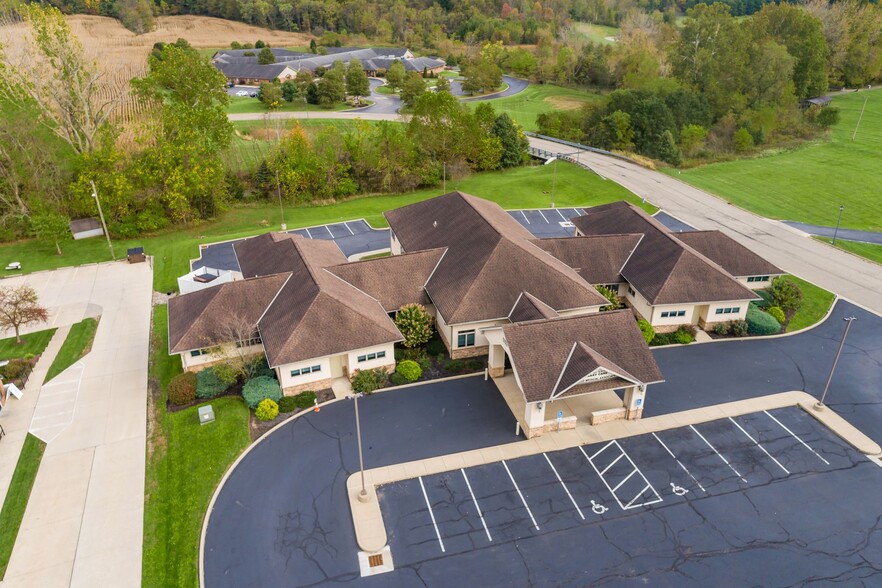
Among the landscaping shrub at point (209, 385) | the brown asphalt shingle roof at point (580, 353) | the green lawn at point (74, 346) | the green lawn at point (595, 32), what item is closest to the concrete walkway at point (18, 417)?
the green lawn at point (74, 346)

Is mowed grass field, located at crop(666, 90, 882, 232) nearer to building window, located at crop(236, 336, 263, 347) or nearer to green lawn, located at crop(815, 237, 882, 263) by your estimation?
green lawn, located at crop(815, 237, 882, 263)

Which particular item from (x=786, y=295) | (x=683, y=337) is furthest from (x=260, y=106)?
(x=786, y=295)

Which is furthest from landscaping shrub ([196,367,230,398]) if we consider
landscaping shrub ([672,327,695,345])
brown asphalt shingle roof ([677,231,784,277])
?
brown asphalt shingle roof ([677,231,784,277])

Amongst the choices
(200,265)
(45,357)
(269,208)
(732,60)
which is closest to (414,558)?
(45,357)

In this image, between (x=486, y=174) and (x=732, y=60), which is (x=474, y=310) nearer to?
(x=486, y=174)

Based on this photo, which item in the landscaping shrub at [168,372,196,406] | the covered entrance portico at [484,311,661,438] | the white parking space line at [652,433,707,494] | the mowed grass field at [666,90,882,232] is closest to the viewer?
the white parking space line at [652,433,707,494]

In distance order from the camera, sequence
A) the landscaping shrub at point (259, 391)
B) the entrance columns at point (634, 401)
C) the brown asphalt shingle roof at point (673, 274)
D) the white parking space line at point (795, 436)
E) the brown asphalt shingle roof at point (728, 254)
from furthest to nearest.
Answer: the brown asphalt shingle roof at point (728, 254) < the brown asphalt shingle roof at point (673, 274) < the landscaping shrub at point (259, 391) < the entrance columns at point (634, 401) < the white parking space line at point (795, 436)

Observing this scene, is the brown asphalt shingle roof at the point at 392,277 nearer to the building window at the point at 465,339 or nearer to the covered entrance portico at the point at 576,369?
the building window at the point at 465,339
